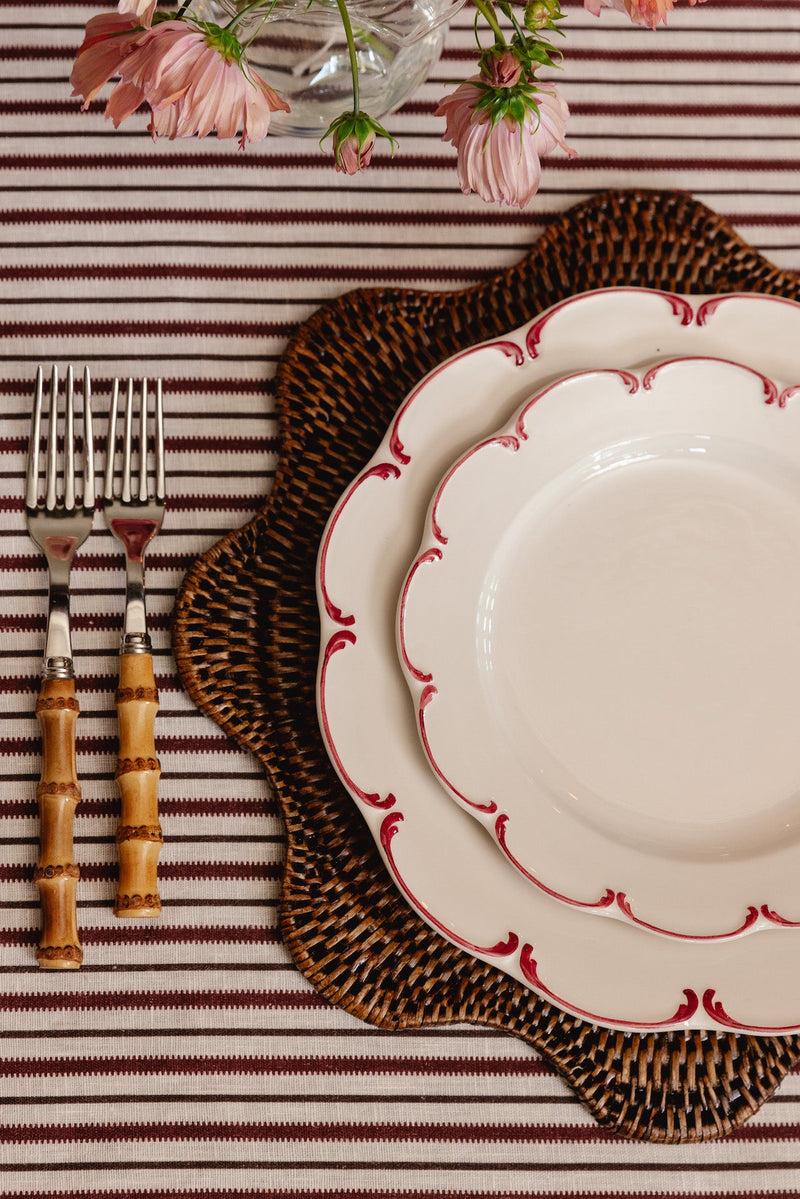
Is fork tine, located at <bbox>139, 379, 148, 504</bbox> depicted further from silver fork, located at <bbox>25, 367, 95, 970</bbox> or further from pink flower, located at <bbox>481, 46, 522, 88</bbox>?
pink flower, located at <bbox>481, 46, 522, 88</bbox>

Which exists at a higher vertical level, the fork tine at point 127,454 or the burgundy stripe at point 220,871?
the fork tine at point 127,454

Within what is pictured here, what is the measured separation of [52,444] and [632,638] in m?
0.40

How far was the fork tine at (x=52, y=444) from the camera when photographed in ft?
1.97

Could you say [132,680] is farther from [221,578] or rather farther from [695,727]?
[695,727]

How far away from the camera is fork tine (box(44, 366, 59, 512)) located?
1.97ft

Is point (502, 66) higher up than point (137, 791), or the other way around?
point (502, 66)

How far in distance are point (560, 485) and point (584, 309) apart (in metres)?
0.12

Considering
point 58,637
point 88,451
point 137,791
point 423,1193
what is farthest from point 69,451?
point 423,1193

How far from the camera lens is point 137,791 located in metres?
0.57

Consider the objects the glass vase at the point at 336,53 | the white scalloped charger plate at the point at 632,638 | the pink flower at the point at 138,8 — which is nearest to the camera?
the pink flower at the point at 138,8

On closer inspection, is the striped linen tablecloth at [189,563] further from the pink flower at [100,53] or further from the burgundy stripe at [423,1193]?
the pink flower at [100,53]

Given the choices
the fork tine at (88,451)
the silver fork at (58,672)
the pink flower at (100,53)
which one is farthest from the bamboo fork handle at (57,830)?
the pink flower at (100,53)

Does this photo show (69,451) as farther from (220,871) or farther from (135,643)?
(220,871)

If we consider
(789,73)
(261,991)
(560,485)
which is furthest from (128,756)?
(789,73)
